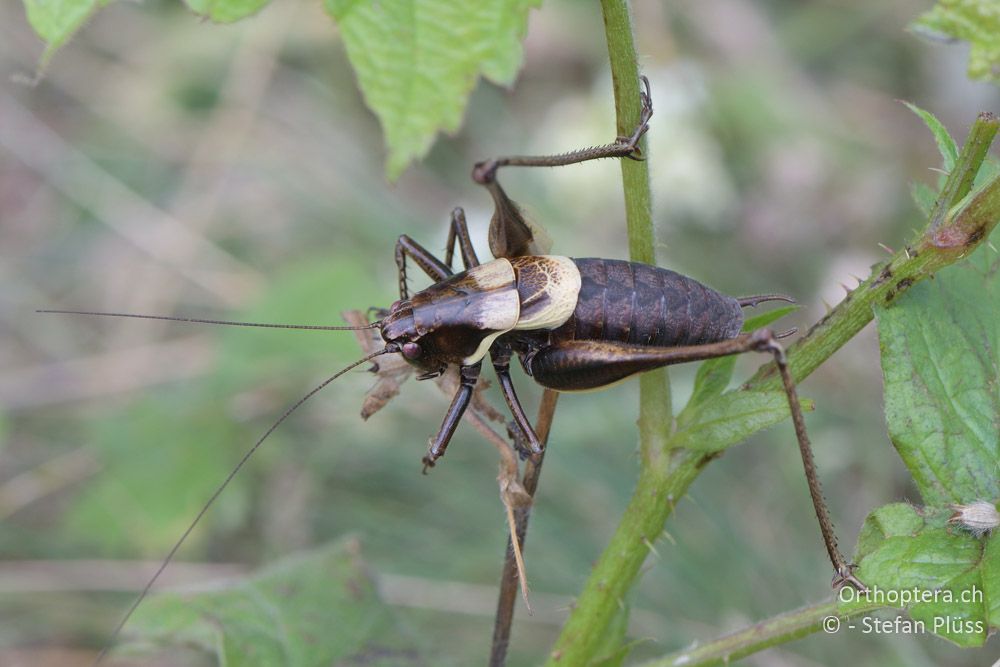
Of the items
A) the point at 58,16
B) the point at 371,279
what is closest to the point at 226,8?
the point at 58,16

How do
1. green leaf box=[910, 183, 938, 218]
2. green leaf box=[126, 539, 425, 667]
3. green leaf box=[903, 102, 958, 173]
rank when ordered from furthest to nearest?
green leaf box=[126, 539, 425, 667], green leaf box=[910, 183, 938, 218], green leaf box=[903, 102, 958, 173]

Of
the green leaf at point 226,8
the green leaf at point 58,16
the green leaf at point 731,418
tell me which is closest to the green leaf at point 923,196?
the green leaf at point 731,418

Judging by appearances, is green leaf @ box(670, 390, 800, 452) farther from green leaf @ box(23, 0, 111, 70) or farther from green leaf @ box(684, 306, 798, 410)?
green leaf @ box(23, 0, 111, 70)

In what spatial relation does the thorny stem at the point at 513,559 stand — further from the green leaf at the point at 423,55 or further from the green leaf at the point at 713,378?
the green leaf at the point at 423,55

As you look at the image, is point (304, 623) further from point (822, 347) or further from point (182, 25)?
point (182, 25)

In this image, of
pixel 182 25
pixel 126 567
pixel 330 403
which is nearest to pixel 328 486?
pixel 330 403

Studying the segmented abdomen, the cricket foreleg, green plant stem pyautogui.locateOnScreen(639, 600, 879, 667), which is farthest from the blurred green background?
green plant stem pyautogui.locateOnScreen(639, 600, 879, 667)

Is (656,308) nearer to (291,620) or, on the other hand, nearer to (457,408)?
(457,408)
